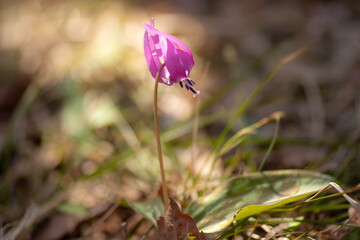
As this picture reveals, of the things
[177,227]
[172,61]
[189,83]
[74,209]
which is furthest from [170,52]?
[74,209]

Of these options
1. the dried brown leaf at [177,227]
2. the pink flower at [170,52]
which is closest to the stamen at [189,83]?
the pink flower at [170,52]

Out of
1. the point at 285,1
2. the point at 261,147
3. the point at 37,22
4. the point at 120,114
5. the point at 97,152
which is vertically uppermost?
the point at 37,22

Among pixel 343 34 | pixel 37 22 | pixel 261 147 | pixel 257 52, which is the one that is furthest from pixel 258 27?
pixel 37 22

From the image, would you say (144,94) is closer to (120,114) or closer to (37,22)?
(120,114)

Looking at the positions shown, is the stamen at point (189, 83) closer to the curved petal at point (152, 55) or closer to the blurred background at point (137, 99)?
the curved petal at point (152, 55)

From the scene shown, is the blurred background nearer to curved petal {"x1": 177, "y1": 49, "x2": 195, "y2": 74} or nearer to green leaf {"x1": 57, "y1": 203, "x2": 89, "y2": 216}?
green leaf {"x1": 57, "y1": 203, "x2": 89, "y2": 216}

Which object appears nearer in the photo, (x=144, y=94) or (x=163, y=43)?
(x=163, y=43)
